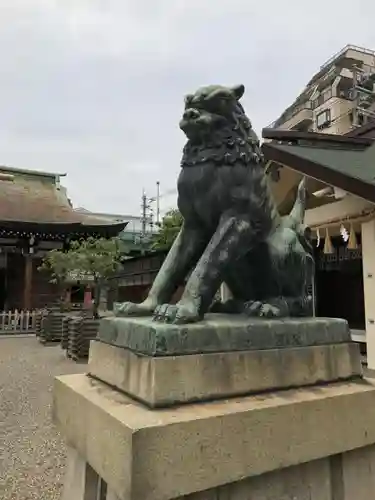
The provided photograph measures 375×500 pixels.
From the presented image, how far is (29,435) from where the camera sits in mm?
3961

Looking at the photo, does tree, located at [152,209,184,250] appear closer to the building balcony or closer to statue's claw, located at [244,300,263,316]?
statue's claw, located at [244,300,263,316]

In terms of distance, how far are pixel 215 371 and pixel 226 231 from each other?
64cm

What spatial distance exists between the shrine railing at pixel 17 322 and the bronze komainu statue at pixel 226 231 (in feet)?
44.3

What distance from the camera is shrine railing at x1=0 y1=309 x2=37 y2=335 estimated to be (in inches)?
553

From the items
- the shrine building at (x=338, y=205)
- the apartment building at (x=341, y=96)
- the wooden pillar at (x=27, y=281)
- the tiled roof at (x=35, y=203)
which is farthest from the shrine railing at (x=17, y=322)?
the apartment building at (x=341, y=96)

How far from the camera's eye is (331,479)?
186 centimetres

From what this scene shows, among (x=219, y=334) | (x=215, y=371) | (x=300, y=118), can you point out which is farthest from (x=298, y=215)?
(x=300, y=118)

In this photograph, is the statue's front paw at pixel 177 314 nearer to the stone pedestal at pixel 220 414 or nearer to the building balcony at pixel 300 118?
the stone pedestal at pixel 220 414

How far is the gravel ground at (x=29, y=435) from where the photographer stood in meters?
2.95

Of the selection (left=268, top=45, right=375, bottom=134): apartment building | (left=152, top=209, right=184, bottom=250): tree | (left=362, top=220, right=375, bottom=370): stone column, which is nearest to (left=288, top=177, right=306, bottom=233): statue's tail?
(left=362, top=220, right=375, bottom=370): stone column

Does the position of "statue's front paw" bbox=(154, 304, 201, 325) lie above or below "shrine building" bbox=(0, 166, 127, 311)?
below

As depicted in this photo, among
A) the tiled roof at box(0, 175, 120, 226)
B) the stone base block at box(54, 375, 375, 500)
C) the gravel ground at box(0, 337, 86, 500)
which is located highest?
the tiled roof at box(0, 175, 120, 226)

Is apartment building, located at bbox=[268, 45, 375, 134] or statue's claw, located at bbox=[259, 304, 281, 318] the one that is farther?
apartment building, located at bbox=[268, 45, 375, 134]

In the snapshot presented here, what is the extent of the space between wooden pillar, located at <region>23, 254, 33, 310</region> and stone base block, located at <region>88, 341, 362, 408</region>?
48.4 feet
